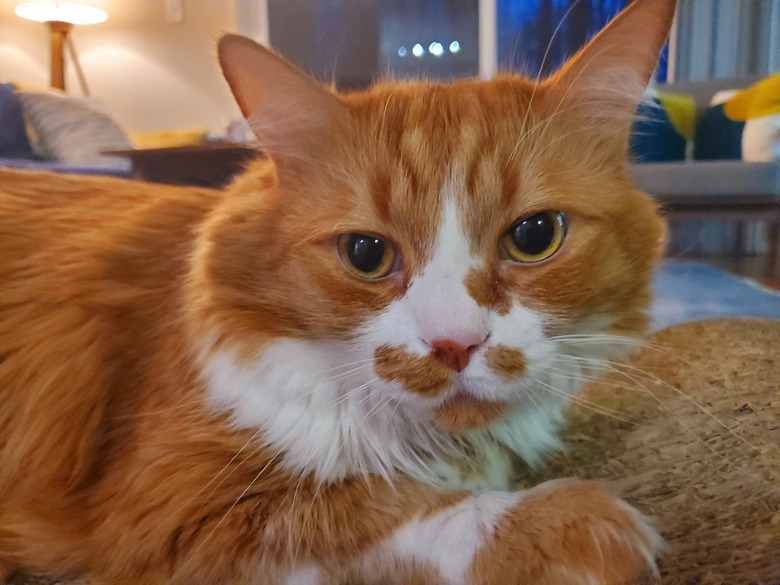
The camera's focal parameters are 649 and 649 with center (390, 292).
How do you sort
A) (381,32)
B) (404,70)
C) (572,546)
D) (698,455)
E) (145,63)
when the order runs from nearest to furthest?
(572,546) → (698,455) → (404,70) → (145,63) → (381,32)

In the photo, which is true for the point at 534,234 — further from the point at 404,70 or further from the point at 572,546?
the point at 404,70

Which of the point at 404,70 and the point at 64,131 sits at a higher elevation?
the point at 404,70

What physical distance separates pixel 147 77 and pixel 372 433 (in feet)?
19.8

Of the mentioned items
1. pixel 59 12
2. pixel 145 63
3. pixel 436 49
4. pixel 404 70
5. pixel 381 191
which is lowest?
pixel 381 191

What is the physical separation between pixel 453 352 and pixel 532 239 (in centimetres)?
21

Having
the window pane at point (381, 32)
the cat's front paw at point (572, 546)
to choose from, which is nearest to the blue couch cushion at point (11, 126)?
the window pane at point (381, 32)

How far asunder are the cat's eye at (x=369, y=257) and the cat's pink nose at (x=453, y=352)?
0.48ft

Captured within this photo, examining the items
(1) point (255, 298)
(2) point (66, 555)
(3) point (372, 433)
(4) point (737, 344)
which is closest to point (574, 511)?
(3) point (372, 433)

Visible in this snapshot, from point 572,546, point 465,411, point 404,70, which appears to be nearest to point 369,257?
point 465,411

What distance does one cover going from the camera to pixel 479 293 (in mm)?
826

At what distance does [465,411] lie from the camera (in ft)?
2.87

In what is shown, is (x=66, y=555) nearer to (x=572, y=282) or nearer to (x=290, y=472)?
(x=290, y=472)

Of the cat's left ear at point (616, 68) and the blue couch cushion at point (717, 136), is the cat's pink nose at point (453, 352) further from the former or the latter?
the blue couch cushion at point (717, 136)

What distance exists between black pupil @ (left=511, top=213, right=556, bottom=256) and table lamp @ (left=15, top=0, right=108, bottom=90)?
18.2 feet
